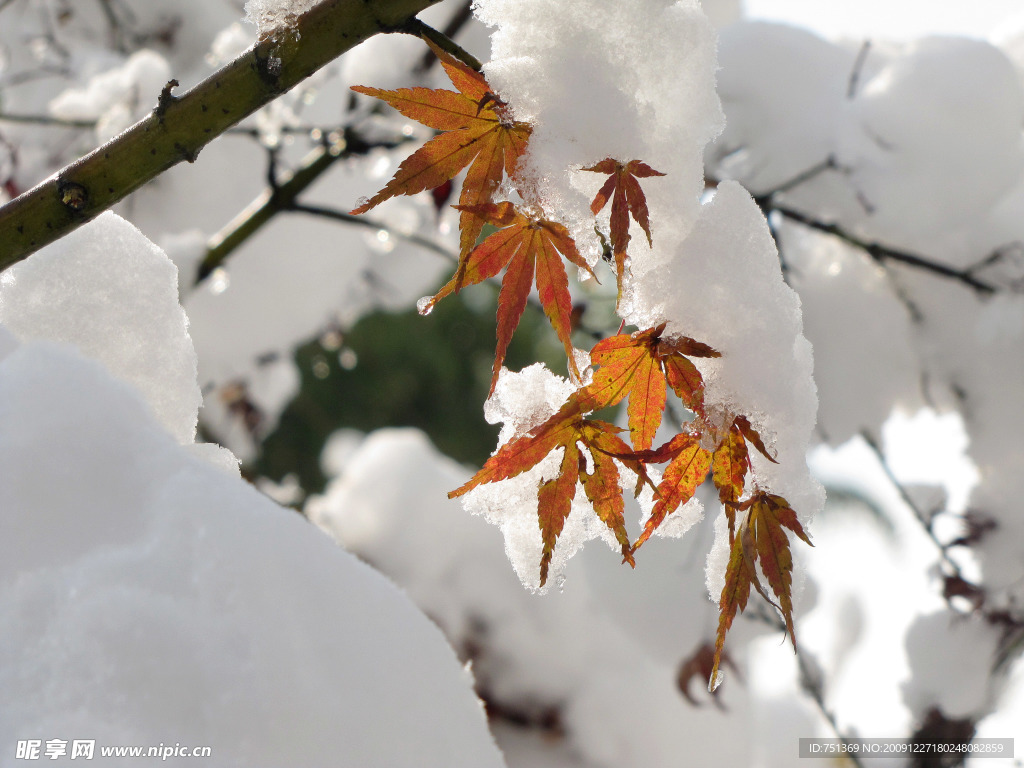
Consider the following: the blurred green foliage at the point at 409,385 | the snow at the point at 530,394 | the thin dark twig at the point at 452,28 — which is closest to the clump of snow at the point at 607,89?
the snow at the point at 530,394

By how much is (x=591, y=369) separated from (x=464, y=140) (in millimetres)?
173

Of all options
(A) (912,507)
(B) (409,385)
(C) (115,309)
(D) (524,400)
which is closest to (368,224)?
(C) (115,309)

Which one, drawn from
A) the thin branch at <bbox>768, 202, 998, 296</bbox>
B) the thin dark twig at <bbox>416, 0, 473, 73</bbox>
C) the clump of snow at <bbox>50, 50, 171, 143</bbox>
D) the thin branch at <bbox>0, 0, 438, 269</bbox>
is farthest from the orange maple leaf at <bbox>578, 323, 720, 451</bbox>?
the clump of snow at <bbox>50, 50, 171, 143</bbox>

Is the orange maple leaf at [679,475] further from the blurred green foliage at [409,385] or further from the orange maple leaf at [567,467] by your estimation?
the blurred green foliage at [409,385]

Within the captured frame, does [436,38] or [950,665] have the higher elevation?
[436,38]

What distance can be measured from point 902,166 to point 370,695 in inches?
45.5

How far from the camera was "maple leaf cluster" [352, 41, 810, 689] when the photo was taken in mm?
465

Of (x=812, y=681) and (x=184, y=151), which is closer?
(x=184, y=151)

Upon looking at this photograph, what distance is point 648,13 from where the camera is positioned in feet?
1.61

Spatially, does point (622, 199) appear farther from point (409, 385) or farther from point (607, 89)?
point (409, 385)

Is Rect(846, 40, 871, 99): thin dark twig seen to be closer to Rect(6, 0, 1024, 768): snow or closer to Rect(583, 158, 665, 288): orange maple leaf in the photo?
Rect(6, 0, 1024, 768): snow

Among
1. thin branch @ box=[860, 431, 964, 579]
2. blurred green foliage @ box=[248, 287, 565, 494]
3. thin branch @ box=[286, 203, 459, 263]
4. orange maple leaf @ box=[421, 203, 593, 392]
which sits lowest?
blurred green foliage @ box=[248, 287, 565, 494]

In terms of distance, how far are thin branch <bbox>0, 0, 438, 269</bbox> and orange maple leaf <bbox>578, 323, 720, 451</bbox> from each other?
25cm

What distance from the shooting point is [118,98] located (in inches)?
67.7
